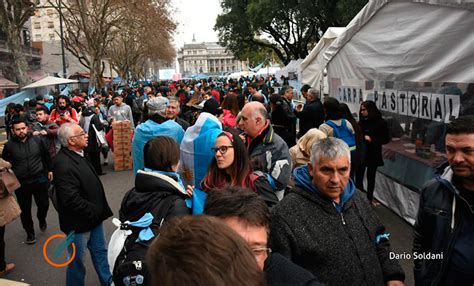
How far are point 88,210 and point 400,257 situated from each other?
138 inches

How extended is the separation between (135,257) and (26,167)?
13.5 feet

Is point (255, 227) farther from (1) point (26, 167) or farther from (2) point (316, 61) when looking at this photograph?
(2) point (316, 61)

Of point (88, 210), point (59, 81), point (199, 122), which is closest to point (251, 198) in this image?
point (199, 122)

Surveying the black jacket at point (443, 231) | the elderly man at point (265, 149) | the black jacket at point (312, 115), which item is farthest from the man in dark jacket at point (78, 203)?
the black jacket at point (312, 115)

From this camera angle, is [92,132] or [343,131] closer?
[343,131]

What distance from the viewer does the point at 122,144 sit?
988cm

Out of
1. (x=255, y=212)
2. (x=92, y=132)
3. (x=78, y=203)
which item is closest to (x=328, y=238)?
(x=255, y=212)

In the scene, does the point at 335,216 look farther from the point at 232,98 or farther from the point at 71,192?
the point at 232,98

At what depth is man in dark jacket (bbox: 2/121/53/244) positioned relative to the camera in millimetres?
5484

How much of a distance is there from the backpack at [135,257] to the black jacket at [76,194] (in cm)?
155

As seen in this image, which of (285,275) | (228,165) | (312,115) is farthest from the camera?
(312,115)

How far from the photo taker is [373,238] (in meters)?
2.28

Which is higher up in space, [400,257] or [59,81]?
[59,81]

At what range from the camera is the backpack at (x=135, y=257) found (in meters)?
2.01
